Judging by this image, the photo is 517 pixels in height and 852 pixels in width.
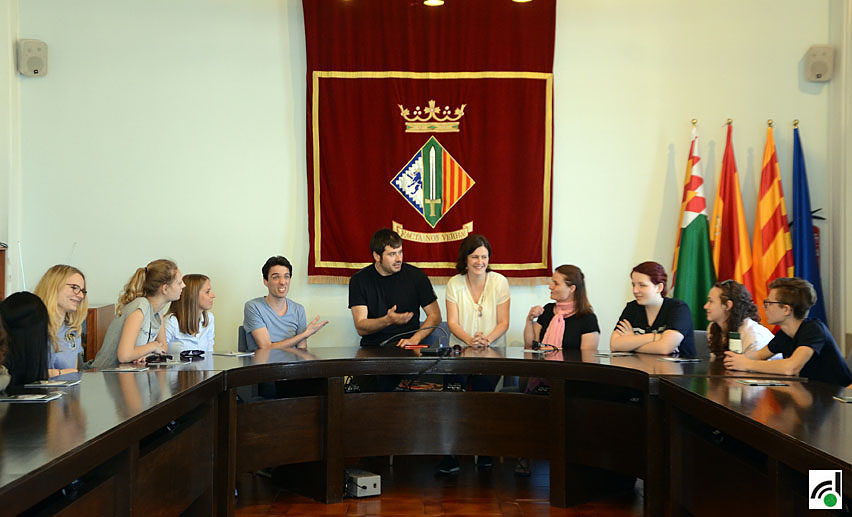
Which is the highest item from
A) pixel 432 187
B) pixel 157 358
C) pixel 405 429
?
pixel 432 187

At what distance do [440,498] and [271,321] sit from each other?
1.42 meters

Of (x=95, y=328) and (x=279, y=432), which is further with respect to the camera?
(x=95, y=328)

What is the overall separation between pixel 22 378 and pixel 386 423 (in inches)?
79.5

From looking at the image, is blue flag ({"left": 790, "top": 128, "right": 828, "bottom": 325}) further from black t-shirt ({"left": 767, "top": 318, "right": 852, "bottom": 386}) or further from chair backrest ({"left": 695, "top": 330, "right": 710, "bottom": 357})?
black t-shirt ({"left": 767, "top": 318, "right": 852, "bottom": 386})

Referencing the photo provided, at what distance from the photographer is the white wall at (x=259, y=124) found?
6043mm

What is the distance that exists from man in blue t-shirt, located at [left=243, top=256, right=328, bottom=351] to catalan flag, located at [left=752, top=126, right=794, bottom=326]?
2.94m

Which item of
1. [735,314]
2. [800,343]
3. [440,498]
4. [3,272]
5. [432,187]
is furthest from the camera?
[432,187]

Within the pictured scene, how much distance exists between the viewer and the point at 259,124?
6070mm

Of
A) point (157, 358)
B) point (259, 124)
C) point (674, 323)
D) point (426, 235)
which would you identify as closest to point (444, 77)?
point (426, 235)

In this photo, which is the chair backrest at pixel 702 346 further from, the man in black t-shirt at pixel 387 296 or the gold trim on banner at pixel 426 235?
the gold trim on banner at pixel 426 235

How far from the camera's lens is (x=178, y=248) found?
6.05 m

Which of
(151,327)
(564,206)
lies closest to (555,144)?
(564,206)

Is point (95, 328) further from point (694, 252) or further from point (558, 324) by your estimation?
point (694, 252)
